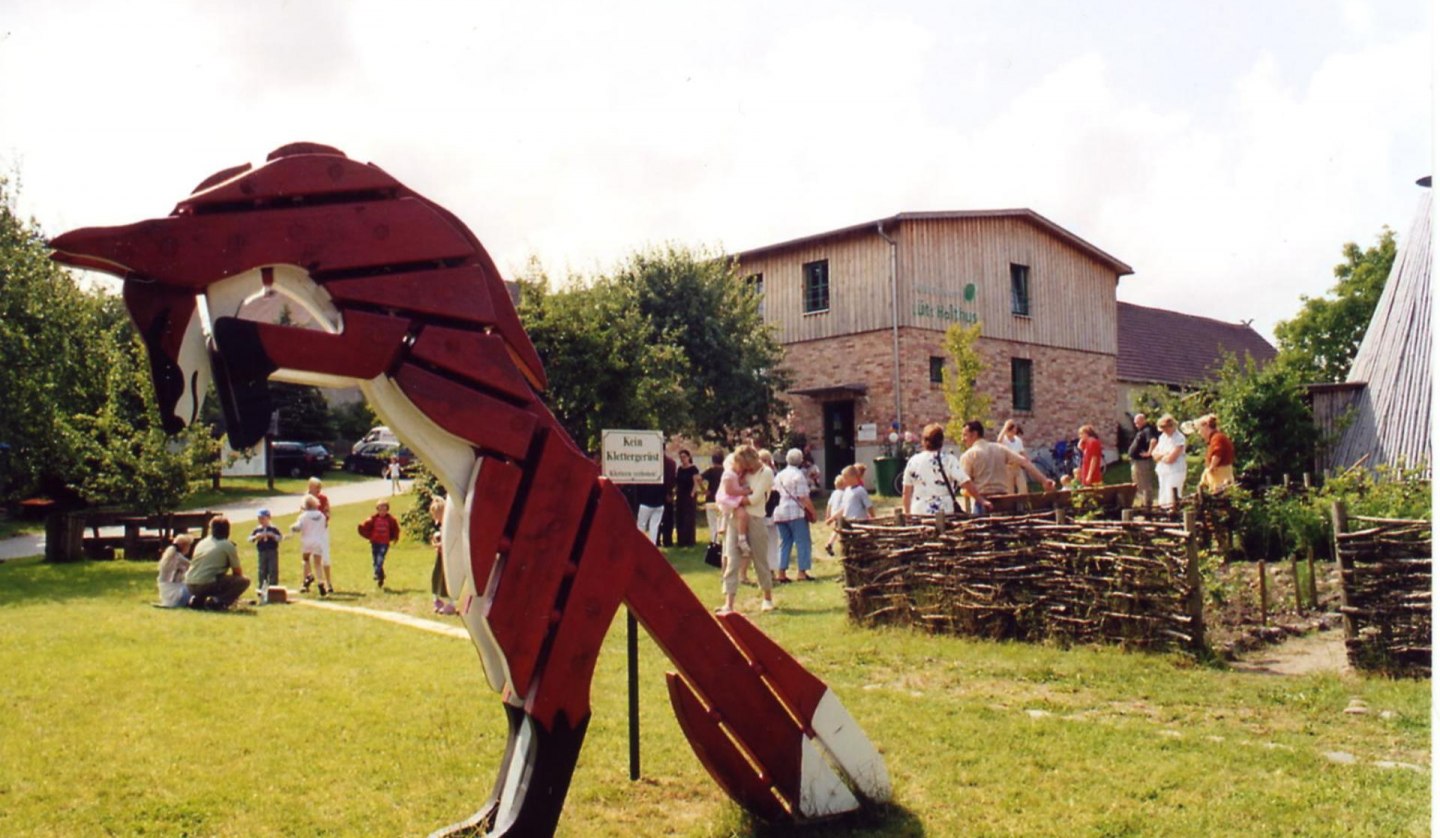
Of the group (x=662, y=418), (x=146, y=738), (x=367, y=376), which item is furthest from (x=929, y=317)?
(x=367, y=376)

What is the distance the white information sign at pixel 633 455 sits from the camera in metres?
8.68

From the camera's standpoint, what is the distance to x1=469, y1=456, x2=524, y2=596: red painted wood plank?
4414 mm

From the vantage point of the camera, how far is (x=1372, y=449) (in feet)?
53.8

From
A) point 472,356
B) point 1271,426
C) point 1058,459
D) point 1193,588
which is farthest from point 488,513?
point 1058,459

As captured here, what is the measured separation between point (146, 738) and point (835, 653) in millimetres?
5182

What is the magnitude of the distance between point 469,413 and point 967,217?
26.5 meters

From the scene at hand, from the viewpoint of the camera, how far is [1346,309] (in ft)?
124

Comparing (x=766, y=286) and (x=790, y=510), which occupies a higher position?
(x=766, y=286)

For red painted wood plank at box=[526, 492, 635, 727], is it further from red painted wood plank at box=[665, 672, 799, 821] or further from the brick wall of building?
the brick wall of building

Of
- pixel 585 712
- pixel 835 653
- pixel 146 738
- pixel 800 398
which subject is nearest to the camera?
pixel 585 712

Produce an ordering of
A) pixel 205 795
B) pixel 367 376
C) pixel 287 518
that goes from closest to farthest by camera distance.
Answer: pixel 367 376, pixel 205 795, pixel 287 518

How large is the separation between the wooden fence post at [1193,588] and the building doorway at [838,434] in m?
20.8

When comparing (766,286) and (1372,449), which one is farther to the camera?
(766,286)

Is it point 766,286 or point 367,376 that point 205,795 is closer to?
point 367,376
